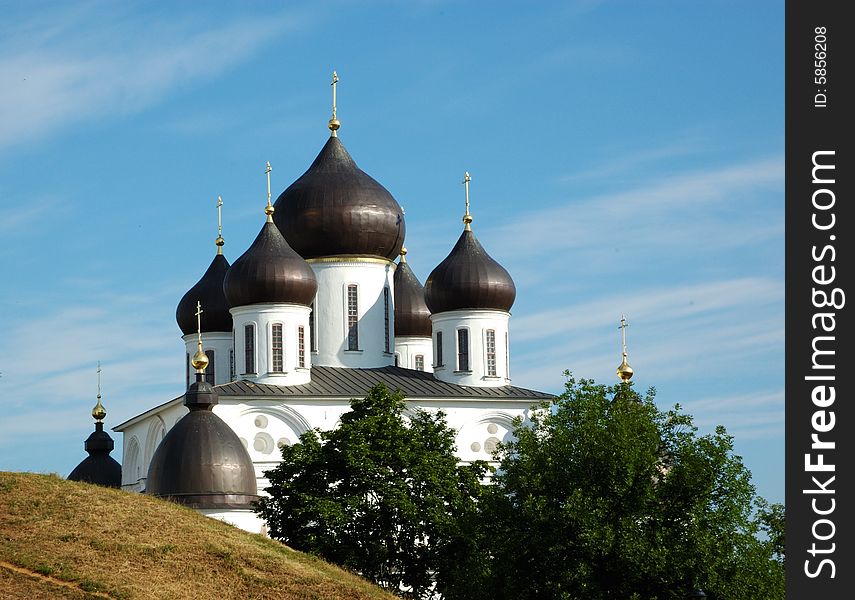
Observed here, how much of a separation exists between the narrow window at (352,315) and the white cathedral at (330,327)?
4 centimetres

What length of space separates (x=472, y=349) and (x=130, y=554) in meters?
21.5

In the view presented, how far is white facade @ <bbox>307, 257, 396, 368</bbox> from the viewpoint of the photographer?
47688 millimetres

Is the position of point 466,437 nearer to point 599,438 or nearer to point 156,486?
point 156,486

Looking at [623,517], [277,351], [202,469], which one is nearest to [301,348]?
[277,351]

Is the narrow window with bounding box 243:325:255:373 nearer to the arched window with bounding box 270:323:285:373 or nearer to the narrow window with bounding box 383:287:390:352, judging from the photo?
the arched window with bounding box 270:323:285:373

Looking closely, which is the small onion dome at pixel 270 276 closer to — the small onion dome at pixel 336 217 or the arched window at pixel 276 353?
the arched window at pixel 276 353

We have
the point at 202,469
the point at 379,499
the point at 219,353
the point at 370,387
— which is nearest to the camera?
the point at 379,499

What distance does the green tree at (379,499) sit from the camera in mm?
35406

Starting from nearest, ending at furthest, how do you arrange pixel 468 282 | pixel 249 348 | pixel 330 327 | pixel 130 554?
pixel 130 554 < pixel 249 348 < pixel 468 282 < pixel 330 327

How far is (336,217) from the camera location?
1893 inches

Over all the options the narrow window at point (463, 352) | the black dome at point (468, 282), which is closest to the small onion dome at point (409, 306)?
the black dome at point (468, 282)

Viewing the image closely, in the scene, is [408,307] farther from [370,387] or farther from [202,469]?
[202,469]

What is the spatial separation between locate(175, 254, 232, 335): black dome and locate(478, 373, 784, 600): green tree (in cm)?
2025

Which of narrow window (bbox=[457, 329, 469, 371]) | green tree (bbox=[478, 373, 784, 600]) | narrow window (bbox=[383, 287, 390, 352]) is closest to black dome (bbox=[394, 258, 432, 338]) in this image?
narrow window (bbox=[383, 287, 390, 352])
